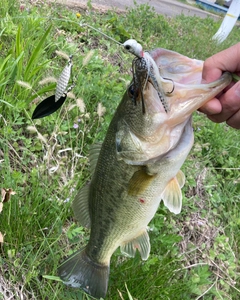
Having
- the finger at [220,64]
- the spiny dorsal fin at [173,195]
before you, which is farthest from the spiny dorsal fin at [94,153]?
the finger at [220,64]

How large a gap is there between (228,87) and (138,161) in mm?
551

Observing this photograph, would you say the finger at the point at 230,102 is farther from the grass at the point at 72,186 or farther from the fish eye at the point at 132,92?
the grass at the point at 72,186

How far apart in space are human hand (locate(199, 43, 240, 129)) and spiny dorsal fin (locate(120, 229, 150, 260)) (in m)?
0.74

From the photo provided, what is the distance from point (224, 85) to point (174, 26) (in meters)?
6.57

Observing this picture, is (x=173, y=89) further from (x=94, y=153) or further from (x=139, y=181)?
(x=94, y=153)

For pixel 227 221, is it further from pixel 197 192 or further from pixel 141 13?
pixel 141 13

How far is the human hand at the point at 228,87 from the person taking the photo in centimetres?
166

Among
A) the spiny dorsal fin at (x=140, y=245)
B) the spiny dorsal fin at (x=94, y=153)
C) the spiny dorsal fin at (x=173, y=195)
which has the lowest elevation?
the spiny dorsal fin at (x=140, y=245)

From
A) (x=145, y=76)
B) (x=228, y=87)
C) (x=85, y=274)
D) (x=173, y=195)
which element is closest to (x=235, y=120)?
(x=228, y=87)

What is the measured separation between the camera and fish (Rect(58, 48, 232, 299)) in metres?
1.54

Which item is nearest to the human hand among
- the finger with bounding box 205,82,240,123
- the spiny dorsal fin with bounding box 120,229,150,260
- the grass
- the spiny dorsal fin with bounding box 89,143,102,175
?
the finger with bounding box 205,82,240,123

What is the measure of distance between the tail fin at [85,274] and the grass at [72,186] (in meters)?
0.08

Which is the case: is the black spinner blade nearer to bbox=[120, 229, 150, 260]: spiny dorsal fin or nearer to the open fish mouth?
the open fish mouth

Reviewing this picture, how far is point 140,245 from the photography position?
2.06 meters
